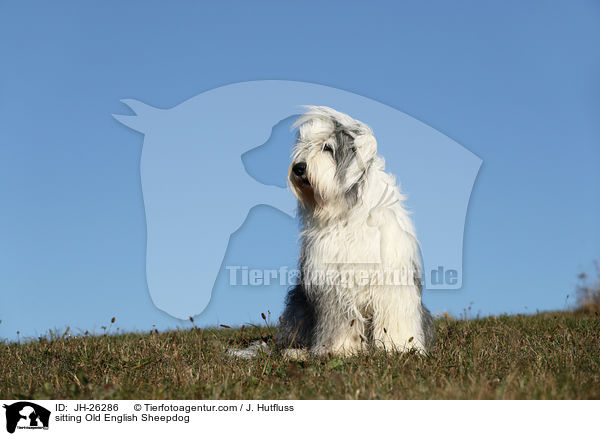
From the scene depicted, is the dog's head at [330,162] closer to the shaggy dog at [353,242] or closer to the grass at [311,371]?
the shaggy dog at [353,242]

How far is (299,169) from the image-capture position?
17.5ft

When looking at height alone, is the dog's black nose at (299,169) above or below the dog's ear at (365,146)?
below

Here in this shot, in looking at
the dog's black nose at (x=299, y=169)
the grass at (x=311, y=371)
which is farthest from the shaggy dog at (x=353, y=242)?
the grass at (x=311, y=371)

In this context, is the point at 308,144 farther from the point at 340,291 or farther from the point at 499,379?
the point at 499,379

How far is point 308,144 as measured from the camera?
5.47 metres

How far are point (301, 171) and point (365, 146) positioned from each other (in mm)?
638

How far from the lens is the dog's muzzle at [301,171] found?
5.34 metres

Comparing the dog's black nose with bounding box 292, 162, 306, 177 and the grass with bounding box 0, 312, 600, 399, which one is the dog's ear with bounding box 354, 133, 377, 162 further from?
the grass with bounding box 0, 312, 600, 399
